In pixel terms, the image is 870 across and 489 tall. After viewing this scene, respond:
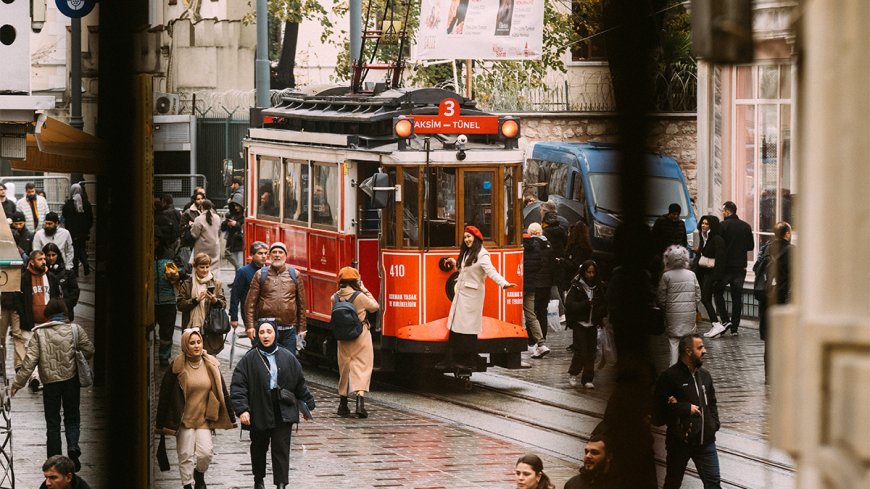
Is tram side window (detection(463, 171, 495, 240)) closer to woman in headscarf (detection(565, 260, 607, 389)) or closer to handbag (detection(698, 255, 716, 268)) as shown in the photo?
woman in headscarf (detection(565, 260, 607, 389))

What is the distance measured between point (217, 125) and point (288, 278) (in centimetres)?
1777

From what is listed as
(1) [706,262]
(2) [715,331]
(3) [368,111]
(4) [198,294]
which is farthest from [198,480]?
(1) [706,262]

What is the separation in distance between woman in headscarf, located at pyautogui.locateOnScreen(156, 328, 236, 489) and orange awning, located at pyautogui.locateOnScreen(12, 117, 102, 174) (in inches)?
71.0

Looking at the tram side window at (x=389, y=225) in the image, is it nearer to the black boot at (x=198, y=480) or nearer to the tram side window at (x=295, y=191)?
the tram side window at (x=295, y=191)

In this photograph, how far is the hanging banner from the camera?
15320 millimetres

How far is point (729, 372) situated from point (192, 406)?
562 cm

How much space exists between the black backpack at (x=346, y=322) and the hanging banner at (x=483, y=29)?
191 inches

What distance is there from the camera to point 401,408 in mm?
11711

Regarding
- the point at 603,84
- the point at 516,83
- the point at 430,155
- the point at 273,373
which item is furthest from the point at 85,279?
the point at 603,84

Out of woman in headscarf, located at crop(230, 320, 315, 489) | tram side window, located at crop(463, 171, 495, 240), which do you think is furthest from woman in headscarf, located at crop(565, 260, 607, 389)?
woman in headscarf, located at crop(230, 320, 315, 489)

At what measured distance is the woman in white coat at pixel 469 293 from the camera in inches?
469

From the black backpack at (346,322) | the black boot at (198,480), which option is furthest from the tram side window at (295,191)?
the black boot at (198,480)

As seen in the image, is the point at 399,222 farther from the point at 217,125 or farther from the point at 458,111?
the point at 217,125

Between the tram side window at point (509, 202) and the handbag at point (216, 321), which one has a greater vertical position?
the tram side window at point (509, 202)
